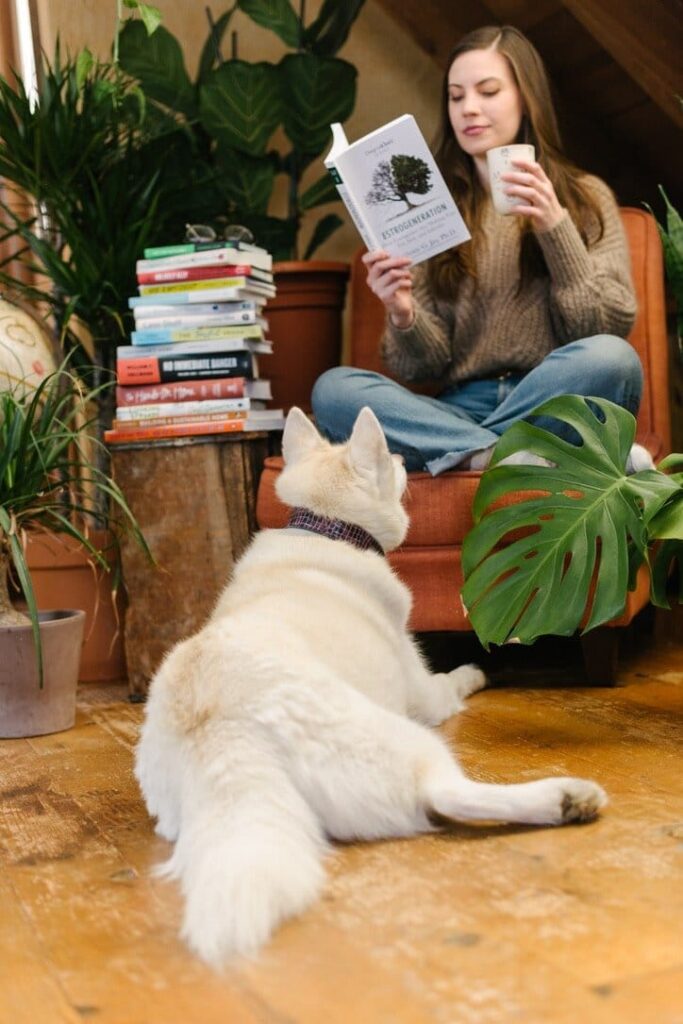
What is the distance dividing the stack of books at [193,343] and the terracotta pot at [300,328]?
497 mm

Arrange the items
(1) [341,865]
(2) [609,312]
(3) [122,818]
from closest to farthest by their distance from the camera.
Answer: (1) [341,865] → (3) [122,818] → (2) [609,312]

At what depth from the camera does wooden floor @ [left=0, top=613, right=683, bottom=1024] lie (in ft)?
2.91

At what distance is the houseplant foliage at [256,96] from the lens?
2918 mm

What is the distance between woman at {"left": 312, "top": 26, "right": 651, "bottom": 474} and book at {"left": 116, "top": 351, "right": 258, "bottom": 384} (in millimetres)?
222

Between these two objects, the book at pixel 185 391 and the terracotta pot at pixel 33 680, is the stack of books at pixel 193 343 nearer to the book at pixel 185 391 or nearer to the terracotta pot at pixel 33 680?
the book at pixel 185 391

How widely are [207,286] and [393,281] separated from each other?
0.46 m

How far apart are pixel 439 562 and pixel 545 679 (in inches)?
15.6

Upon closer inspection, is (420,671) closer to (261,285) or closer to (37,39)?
(261,285)

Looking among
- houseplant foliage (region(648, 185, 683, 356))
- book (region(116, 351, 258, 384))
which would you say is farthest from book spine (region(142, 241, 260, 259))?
houseplant foliage (region(648, 185, 683, 356))

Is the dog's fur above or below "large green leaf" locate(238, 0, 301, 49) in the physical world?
below

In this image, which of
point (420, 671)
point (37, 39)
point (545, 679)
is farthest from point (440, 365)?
point (37, 39)

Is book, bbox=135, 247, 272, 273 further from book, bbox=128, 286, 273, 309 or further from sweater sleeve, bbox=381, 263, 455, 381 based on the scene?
sweater sleeve, bbox=381, 263, 455, 381

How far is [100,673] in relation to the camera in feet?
8.41

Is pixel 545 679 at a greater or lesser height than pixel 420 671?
lesser
